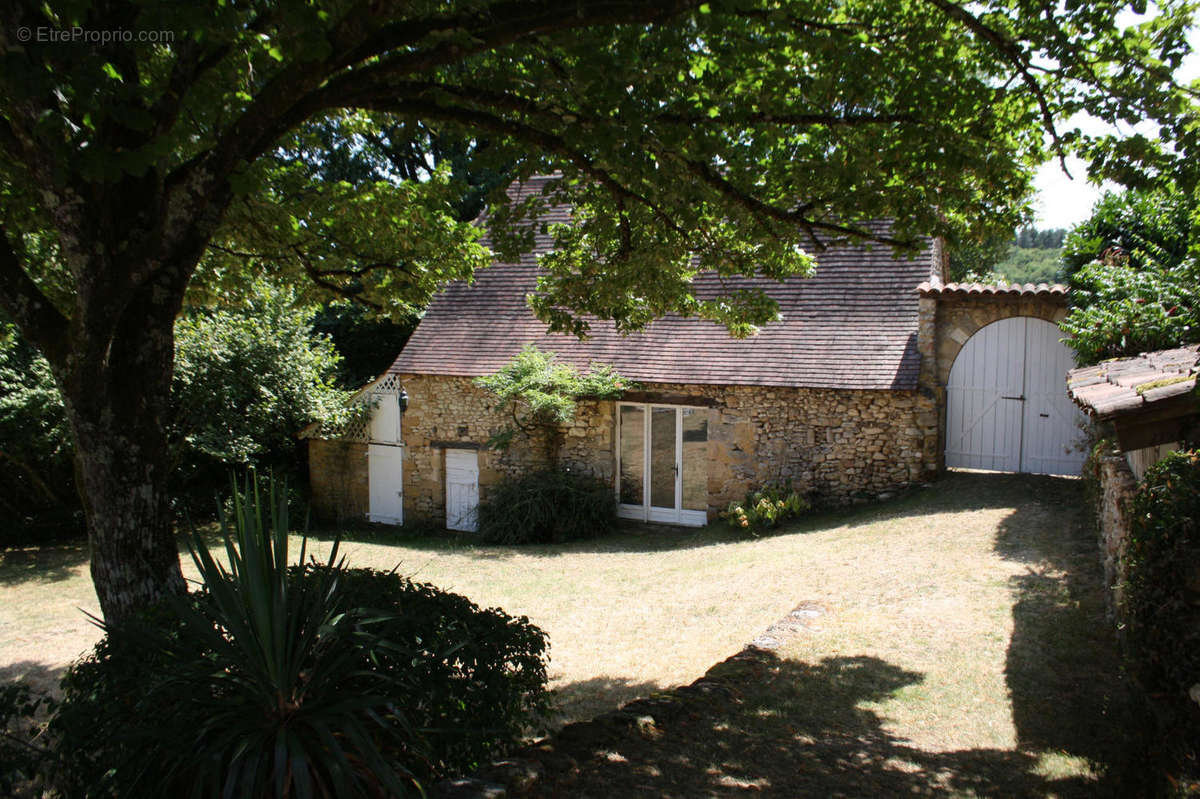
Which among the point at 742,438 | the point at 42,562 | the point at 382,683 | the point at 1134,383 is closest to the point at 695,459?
the point at 742,438

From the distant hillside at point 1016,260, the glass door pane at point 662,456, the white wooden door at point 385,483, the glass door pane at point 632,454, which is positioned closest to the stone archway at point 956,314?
the glass door pane at point 662,456

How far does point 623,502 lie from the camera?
48.5ft

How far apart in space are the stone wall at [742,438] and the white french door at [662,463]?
20 centimetres

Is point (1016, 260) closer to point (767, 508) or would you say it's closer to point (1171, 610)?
point (767, 508)

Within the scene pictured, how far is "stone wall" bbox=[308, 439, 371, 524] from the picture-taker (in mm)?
16719

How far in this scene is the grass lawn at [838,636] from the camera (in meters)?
4.37

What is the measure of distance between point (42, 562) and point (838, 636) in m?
12.4

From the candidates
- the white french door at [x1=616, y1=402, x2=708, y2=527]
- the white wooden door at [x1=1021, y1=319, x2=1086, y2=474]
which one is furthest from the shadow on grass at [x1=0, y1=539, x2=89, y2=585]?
the white wooden door at [x1=1021, y1=319, x2=1086, y2=474]

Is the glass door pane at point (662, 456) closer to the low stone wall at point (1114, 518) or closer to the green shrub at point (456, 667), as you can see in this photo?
the low stone wall at point (1114, 518)

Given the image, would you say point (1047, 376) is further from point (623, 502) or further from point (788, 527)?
point (623, 502)

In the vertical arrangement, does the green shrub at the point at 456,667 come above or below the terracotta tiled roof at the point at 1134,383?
below

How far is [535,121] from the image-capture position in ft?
19.8

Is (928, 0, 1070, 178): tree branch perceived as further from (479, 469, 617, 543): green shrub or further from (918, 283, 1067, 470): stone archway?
(479, 469, 617, 543): green shrub

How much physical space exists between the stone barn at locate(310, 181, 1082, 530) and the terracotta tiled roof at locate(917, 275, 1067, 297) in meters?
0.04
